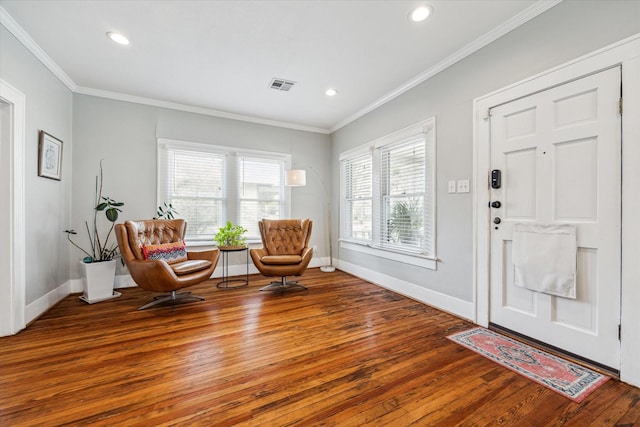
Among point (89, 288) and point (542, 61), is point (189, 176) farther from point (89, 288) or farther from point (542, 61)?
point (542, 61)

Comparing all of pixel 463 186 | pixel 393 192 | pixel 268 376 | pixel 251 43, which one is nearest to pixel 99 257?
pixel 268 376

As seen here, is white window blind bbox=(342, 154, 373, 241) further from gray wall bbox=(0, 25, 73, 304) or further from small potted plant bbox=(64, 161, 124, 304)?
gray wall bbox=(0, 25, 73, 304)

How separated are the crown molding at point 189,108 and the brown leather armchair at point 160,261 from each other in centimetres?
183

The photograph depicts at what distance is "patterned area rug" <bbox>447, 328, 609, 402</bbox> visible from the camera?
1.63 metres

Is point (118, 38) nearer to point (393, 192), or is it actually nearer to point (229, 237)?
point (229, 237)

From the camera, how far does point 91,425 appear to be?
4.37 ft

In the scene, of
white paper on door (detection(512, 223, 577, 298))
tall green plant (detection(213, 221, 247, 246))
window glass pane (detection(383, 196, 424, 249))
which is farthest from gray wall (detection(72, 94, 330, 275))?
white paper on door (detection(512, 223, 577, 298))

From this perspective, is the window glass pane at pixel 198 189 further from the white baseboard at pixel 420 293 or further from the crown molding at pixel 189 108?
the white baseboard at pixel 420 293

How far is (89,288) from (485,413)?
13.2ft

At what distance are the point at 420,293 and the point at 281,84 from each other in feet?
10.3

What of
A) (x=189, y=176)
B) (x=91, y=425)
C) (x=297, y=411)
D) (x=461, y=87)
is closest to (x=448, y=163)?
(x=461, y=87)

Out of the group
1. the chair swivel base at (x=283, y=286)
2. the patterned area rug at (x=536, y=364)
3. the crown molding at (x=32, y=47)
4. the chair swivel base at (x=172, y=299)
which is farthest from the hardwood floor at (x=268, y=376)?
the crown molding at (x=32, y=47)

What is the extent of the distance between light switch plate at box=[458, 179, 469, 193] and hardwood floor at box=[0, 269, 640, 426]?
4.26 ft

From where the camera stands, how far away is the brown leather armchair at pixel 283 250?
143 inches
